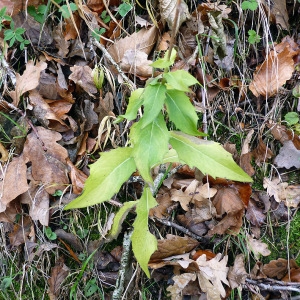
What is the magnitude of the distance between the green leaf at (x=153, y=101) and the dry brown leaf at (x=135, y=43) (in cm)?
106

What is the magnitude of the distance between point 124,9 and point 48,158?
1.11m

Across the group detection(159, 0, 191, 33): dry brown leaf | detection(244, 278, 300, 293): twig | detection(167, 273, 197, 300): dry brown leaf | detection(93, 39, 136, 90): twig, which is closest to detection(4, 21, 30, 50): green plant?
detection(93, 39, 136, 90): twig

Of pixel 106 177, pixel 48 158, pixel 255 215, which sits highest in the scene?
pixel 106 177

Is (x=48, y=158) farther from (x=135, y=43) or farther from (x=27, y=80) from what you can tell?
(x=135, y=43)

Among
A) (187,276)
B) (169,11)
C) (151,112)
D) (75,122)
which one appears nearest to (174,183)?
(187,276)

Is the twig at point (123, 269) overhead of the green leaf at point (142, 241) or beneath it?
beneath

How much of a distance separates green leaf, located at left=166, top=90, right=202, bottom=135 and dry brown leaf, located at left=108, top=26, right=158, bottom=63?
40.5 inches

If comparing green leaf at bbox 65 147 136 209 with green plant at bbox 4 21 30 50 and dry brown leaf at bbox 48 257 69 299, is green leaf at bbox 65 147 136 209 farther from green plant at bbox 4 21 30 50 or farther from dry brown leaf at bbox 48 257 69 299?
green plant at bbox 4 21 30 50

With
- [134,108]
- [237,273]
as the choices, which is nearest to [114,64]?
[134,108]

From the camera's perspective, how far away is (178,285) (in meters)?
2.11

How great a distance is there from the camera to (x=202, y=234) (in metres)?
2.24

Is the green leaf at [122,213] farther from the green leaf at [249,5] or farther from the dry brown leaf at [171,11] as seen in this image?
the green leaf at [249,5]

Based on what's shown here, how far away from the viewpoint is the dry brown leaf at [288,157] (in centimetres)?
233

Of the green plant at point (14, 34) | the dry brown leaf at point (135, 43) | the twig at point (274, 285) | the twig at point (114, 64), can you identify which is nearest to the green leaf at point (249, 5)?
the dry brown leaf at point (135, 43)
